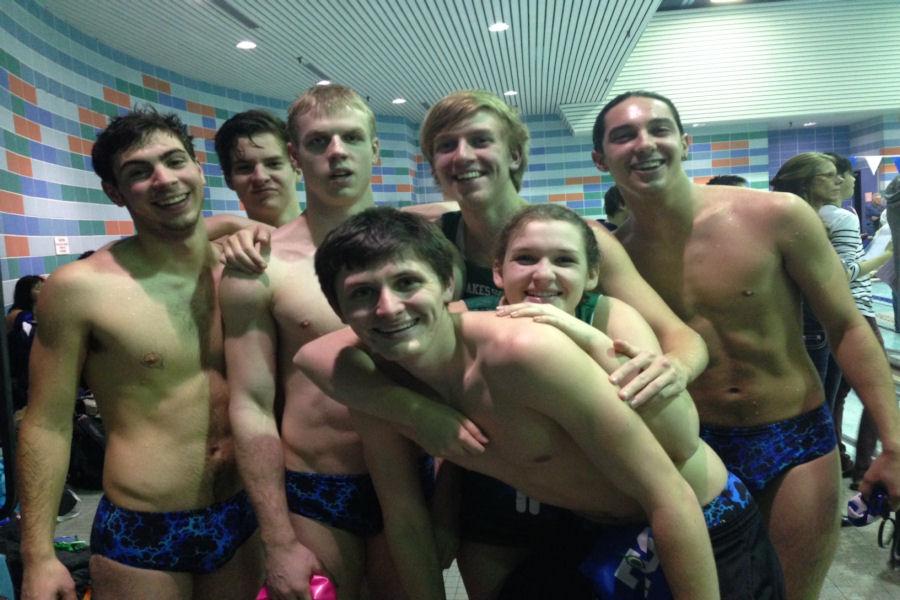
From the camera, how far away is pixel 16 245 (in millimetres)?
4949

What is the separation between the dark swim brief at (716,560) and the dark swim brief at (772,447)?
505mm

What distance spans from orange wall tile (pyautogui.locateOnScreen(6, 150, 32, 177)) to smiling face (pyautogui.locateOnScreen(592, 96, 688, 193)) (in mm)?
4712

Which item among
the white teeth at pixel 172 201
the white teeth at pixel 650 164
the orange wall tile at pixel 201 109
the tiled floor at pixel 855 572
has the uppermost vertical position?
the orange wall tile at pixel 201 109

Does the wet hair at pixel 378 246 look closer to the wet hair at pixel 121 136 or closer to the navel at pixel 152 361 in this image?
the navel at pixel 152 361

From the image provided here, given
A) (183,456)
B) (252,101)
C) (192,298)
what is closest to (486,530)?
(183,456)

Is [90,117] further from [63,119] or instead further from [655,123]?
[655,123]

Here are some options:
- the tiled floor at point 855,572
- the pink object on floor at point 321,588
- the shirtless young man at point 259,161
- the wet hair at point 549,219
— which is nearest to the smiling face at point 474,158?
the wet hair at point 549,219

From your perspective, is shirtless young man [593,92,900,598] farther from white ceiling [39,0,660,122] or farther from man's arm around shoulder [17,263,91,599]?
white ceiling [39,0,660,122]

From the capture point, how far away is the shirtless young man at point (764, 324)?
2.10 metres

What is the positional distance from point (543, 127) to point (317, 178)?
37.1 ft

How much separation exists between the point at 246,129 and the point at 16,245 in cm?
327

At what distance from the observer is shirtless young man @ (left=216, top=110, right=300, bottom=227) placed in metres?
2.83

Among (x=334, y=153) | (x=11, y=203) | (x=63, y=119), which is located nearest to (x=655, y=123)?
(x=334, y=153)

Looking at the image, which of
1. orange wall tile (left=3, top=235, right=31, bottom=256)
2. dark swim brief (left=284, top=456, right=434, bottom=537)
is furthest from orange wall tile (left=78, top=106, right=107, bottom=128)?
dark swim brief (left=284, top=456, right=434, bottom=537)
